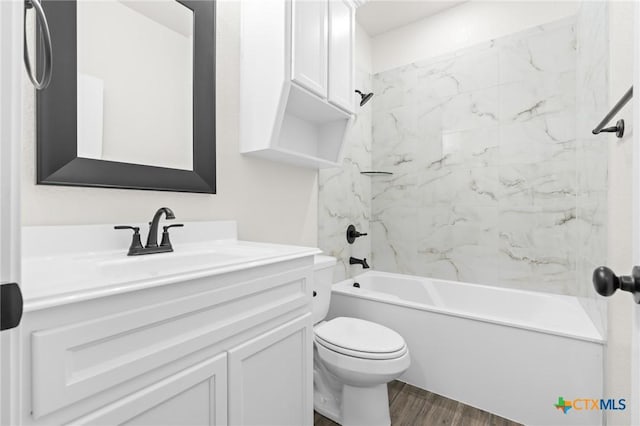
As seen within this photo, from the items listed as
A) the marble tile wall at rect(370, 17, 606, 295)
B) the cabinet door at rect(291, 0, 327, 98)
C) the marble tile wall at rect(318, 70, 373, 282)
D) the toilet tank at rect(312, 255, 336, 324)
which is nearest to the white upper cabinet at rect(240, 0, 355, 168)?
the cabinet door at rect(291, 0, 327, 98)

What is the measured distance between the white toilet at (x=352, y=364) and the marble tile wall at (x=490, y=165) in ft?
3.84

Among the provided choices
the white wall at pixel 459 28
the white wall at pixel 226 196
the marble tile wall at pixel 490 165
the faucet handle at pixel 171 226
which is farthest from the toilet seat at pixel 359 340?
the white wall at pixel 459 28

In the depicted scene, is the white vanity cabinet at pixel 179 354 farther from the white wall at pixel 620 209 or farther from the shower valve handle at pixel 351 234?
the shower valve handle at pixel 351 234

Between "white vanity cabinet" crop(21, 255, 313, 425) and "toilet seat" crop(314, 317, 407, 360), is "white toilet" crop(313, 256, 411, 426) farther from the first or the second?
"white vanity cabinet" crop(21, 255, 313, 425)

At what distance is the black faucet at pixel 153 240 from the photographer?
1.04 meters

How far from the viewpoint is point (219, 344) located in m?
0.84

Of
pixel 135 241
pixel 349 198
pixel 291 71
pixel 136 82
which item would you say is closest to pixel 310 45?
pixel 291 71

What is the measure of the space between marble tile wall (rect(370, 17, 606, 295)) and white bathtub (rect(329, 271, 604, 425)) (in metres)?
0.22

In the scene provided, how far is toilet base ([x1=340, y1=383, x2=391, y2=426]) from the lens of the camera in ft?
4.92

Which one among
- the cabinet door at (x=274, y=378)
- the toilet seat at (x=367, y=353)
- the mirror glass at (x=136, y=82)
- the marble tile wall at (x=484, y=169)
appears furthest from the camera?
the marble tile wall at (x=484, y=169)

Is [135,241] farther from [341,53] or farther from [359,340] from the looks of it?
[341,53]

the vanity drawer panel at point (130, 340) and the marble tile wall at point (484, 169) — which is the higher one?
the marble tile wall at point (484, 169)

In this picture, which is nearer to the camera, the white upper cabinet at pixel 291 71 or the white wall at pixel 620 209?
the white wall at pixel 620 209

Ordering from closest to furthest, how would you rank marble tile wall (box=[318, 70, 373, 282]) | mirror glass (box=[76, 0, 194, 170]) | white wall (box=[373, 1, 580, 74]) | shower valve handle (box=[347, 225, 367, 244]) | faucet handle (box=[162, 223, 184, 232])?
mirror glass (box=[76, 0, 194, 170])
faucet handle (box=[162, 223, 184, 232])
white wall (box=[373, 1, 580, 74])
marble tile wall (box=[318, 70, 373, 282])
shower valve handle (box=[347, 225, 367, 244])
